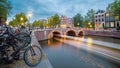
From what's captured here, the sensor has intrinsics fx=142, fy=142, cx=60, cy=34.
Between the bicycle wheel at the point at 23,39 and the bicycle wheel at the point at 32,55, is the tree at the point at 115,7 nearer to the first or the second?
the bicycle wheel at the point at 32,55

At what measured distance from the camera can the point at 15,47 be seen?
5.07m

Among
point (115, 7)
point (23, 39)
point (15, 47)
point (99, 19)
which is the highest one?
point (115, 7)

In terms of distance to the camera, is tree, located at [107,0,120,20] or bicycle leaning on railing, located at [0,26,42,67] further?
tree, located at [107,0,120,20]

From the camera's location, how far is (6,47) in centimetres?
478

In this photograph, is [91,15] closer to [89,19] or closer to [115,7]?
[89,19]

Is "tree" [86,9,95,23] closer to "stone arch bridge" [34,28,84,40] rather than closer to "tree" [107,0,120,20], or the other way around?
"stone arch bridge" [34,28,84,40]

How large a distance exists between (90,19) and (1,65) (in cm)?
6318

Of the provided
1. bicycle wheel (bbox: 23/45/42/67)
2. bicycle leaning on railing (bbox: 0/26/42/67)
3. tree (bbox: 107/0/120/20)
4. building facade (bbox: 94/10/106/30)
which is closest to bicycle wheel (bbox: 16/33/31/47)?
bicycle leaning on railing (bbox: 0/26/42/67)

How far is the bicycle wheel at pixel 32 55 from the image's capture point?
5198 millimetres

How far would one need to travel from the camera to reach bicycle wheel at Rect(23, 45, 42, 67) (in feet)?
17.1

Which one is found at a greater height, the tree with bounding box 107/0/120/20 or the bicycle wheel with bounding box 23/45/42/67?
the tree with bounding box 107/0/120/20

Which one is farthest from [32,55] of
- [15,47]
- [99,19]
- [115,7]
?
[99,19]

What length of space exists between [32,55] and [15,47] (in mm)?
709

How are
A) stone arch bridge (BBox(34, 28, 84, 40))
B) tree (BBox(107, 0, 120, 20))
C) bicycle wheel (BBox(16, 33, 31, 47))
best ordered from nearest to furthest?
bicycle wheel (BBox(16, 33, 31, 47)), tree (BBox(107, 0, 120, 20)), stone arch bridge (BBox(34, 28, 84, 40))
